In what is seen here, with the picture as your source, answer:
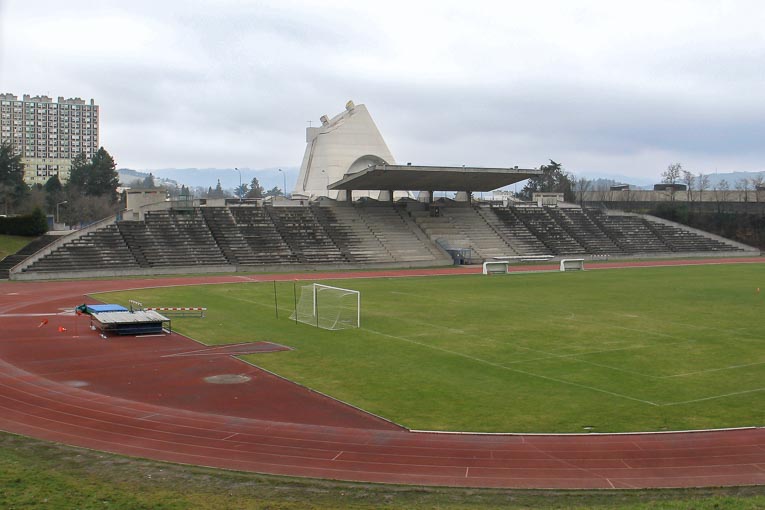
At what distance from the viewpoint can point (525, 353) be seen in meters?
23.9

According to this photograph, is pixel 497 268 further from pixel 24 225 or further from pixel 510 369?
pixel 24 225

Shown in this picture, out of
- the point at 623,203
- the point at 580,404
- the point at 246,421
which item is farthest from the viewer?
the point at 623,203

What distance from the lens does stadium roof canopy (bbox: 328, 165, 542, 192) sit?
224 feet

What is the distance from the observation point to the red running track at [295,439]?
13.0m

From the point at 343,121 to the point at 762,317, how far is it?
6003cm

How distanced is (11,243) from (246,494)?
55.0m

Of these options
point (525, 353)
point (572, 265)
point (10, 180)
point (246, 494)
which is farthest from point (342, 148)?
point (246, 494)

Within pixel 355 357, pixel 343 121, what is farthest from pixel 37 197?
pixel 355 357

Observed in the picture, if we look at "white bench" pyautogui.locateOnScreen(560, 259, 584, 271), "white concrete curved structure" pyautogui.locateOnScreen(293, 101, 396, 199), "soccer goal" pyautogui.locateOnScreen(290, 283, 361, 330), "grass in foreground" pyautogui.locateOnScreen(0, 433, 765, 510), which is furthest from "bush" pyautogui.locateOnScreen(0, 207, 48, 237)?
"grass in foreground" pyautogui.locateOnScreen(0, 433, 765, 510)

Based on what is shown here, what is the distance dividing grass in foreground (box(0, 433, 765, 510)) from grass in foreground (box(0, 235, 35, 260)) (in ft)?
162

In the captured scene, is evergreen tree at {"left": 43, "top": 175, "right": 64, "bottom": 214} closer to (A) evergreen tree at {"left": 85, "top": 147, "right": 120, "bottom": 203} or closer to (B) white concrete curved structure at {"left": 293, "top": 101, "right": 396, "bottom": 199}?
(A) evergreen tree at {"left": 85, "top": 147, "right": 120, "bottom": 203}

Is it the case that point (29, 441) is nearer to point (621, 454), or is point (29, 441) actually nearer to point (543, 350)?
point (621, 454)

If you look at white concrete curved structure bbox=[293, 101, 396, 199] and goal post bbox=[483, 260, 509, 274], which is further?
white concrete curved structure bbox=[293, 101, 396, 199]

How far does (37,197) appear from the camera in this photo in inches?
4035
